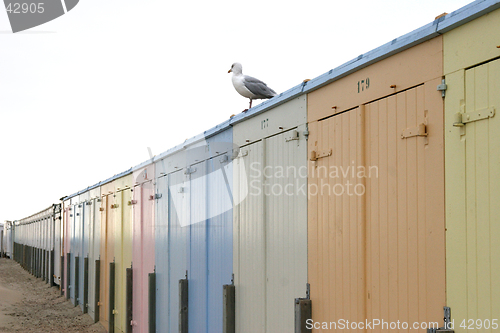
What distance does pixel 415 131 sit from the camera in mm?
3604

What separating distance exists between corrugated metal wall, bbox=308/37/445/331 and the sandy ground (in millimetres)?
10274

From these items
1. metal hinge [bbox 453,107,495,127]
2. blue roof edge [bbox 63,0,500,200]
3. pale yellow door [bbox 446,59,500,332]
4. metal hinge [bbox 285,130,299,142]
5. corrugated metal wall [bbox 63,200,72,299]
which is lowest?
corrugated metal wall [bbox 63,200,72,299]

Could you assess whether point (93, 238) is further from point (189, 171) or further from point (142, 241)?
point (189, 171)

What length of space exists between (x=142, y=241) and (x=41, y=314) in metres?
7.85

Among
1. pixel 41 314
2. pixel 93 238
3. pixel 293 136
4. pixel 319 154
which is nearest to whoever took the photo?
pixel 319 154

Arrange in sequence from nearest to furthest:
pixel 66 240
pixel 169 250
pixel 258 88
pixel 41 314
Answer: pixel 258 88
pixel 169 250
pixel 41 314
pixel 66 240

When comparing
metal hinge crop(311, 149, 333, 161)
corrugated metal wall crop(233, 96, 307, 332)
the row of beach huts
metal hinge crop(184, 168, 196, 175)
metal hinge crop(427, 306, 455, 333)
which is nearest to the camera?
the row of beach huts

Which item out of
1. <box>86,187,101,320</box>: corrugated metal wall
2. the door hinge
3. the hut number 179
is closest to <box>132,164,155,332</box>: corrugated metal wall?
<box>86,187,101,320</box>: corrugated metal wall

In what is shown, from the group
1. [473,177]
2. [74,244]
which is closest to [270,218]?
[473,177]

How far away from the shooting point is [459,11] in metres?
3.31

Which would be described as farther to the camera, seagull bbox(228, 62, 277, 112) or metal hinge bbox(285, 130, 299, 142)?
seagull bbox(228, 62, 277, 112)

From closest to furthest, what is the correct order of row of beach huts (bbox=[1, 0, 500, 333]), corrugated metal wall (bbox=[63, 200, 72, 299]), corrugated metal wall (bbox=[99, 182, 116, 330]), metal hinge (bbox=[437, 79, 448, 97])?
row of beach huts (bbox=[1, 0, 500, 333]), metal hinge (bbox=[437, 79, 448, 97]), corrugated metal wall (bbox=[99, 182, 116, 330]), corrugated metal wall (bbox=[63, 200, 72, 299])

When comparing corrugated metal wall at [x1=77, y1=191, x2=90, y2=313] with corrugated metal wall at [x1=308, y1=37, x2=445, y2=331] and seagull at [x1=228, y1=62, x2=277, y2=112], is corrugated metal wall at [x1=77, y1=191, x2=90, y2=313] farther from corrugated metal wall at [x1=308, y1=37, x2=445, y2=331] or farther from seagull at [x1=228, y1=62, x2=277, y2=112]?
corrugated metal wall at [x1=308, y1=37, x2=445, y2=331]

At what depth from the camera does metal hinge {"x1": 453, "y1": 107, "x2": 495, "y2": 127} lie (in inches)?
120
